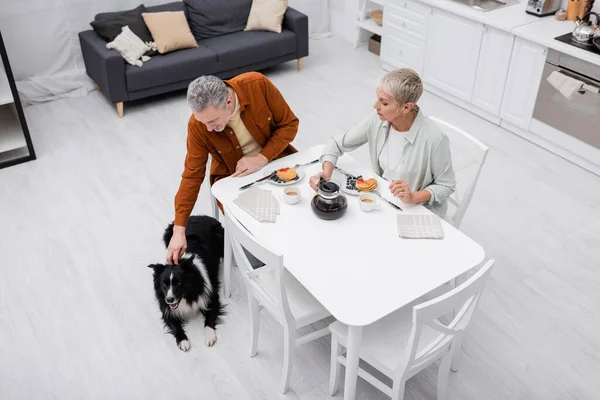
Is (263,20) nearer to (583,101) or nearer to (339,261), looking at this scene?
(583,101)

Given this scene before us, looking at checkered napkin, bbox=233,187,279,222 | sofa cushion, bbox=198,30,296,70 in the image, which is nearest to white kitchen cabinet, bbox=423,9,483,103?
sofa cushion, bbox=198,30,296,70

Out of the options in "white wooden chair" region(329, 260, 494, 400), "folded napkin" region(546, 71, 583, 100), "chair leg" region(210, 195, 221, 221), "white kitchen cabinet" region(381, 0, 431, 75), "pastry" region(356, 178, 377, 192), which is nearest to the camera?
"white wooden chair" region(329, 260, 494, 400)

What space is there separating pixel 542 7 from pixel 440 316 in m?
3.13

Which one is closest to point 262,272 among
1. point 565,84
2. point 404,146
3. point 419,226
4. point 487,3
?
point 419,226

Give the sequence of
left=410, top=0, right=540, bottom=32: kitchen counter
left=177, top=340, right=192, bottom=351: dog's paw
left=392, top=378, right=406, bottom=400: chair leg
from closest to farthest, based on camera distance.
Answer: left=392, top=378, right=406, bottom=400: chair leg
left=177, top=340, right=192, bottom=351: dog's paw
left=410, top=0, right=540, bottom=32: kitchen counter

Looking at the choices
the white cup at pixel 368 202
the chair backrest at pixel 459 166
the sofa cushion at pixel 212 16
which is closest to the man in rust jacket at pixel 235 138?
the white cup at pixel 368 202

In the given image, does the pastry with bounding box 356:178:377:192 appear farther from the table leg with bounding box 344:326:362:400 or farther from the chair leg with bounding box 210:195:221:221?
the chair leg with bounding box 210:195:221:221

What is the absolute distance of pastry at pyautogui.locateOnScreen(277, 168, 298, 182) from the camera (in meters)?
2.69

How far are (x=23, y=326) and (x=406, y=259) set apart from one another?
1985 mm

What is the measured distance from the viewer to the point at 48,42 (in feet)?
16.4

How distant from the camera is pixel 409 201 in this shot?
8.22 ft

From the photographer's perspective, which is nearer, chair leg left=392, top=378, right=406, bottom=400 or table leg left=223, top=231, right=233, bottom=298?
chair leg left=392, top=378, right=406, bottom=400

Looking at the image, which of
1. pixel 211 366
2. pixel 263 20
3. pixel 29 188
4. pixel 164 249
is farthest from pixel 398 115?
pixel 263 20

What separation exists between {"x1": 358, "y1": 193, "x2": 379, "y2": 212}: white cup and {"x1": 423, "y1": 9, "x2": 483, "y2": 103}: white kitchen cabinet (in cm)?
250
